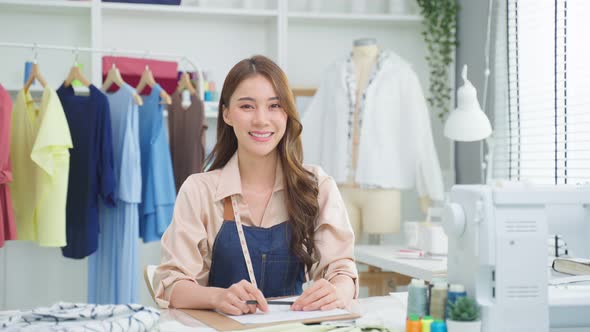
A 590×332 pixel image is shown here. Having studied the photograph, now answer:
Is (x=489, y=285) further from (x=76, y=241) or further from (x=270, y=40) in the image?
(x=270, y=40)

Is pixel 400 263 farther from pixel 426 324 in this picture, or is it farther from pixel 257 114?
pixel 426 324

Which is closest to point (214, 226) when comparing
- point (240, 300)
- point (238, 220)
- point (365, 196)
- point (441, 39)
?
point (238, 220)

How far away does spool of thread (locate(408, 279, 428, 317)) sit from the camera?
4.69 ft

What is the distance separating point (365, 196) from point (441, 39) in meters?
1.19

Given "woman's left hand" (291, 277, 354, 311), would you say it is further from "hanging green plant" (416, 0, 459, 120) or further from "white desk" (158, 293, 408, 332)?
"hanging green plant" (416, 0, 459, 120)

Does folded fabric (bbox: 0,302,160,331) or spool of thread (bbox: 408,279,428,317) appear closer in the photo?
folded fabric (bbox: 0,302,160,331)

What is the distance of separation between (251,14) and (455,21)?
118 cm

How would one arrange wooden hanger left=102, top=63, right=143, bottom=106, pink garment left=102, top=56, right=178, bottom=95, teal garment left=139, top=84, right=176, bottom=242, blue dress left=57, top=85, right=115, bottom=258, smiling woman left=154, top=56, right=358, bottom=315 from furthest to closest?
1. pink garment left=102, top=56, right=178, bottom=95
2. wooden hanger left=102, top=63, right=143, bottom=106
3. teal garment left=139, top=84, right=176, bottom=242
4. blue dress left=57, top=85, right=115, bottom=258
5. smiling woman left=154, top=56, right=358, bottom=315

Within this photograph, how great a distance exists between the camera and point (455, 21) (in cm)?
423

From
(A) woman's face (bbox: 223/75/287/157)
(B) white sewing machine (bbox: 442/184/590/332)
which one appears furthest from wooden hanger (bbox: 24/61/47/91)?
(B) white sewing machine (bbox: 442/184/590/332)

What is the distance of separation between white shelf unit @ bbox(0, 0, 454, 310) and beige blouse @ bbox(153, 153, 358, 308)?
198 centimetres

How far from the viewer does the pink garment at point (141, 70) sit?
12.6 feet

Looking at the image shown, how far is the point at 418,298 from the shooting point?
1431mm

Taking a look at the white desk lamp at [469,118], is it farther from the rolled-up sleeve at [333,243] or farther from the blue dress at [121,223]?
the blue dress at [121,223]
